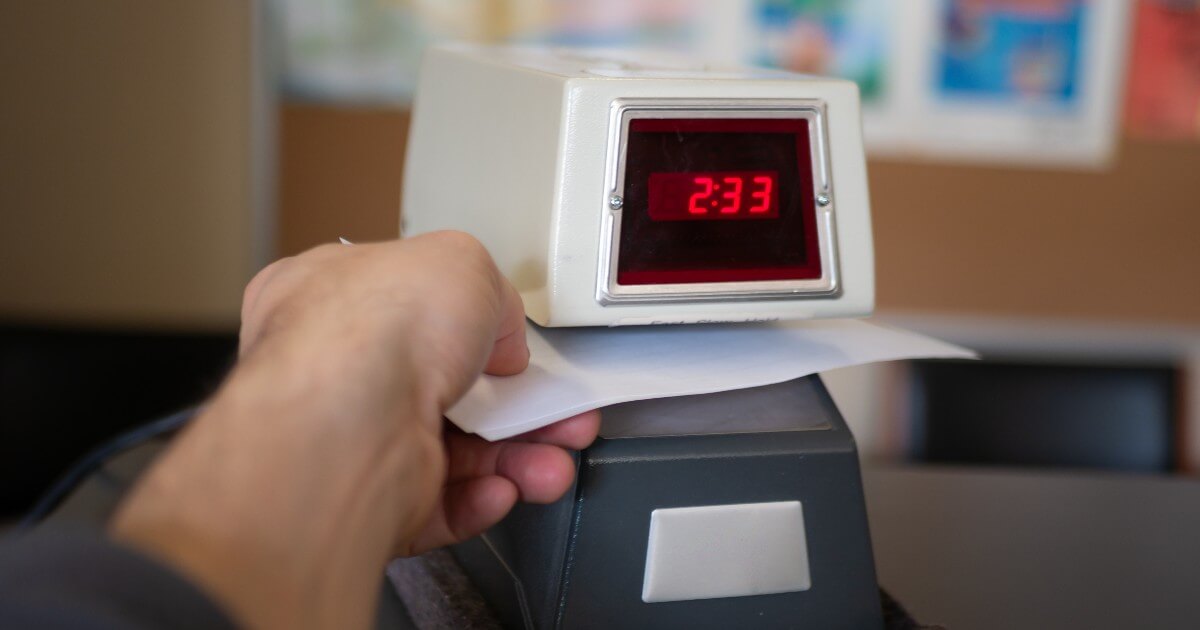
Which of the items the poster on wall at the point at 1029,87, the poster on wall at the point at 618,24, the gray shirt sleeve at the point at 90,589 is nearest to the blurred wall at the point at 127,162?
the poster on wall at the point at 618,24

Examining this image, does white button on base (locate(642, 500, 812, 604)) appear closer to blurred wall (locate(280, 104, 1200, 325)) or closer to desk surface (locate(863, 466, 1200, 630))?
desk surface (locate(863, 466, 1200, 630))

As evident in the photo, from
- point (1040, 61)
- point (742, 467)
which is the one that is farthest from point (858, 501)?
point (1040, 61)

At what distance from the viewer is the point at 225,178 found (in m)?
1.71

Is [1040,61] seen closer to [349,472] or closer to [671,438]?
[671,438]

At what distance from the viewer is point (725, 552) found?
0.49m

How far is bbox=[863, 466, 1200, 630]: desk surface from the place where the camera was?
0.58 metres

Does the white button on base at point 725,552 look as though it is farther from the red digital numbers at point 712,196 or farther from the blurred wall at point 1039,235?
the blurred wall at point 1039,235

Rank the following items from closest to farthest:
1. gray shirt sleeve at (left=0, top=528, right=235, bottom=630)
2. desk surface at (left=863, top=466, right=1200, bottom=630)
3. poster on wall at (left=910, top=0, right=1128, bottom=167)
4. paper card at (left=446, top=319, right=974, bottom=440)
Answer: gray shirt sleeve at (left=0, top=528, right=235, bottom=630) → paper card at (left=446, top=319, right=974, bottom=440) → desk surface at (left=863, top=466, right=1200, bottom=630) → poster on wall at (left=910, top=0, right=1128, bottom=167)

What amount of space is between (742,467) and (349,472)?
0.66 ft

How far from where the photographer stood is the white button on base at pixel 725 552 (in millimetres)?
482

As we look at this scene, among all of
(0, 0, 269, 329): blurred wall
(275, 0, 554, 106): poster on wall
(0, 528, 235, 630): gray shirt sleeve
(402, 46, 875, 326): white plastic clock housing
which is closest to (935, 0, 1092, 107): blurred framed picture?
(275, 0, 554, 106): poster on wall

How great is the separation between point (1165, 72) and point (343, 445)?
5.91 ft

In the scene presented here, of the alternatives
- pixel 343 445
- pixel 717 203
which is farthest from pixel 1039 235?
pixel 343 445

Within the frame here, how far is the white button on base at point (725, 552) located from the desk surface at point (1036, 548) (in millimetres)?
99
